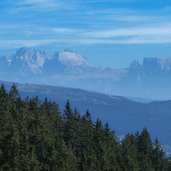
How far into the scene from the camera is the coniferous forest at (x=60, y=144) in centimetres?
6600

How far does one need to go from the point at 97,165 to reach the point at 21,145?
18457 millimetres

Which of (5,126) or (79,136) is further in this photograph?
(79,136)

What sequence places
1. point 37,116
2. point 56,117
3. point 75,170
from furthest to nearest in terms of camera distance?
point 56,117, point 37,116, point 75,170

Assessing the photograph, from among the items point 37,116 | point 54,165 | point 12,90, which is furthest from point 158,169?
point 54,165

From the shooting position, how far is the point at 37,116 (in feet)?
277

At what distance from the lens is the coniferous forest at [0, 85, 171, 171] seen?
66.0m

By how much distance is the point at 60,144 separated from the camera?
3017 inches

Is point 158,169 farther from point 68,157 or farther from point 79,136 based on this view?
point 68,157

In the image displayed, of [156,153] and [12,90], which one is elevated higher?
[12,90]

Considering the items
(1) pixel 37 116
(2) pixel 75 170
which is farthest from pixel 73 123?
(2) pixel 75 170

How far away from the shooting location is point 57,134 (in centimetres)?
9256

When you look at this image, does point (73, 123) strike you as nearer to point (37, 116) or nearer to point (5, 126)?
point (37, 116)

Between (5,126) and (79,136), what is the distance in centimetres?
2219

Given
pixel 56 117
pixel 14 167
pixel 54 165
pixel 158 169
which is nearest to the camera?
pixel 14 167
